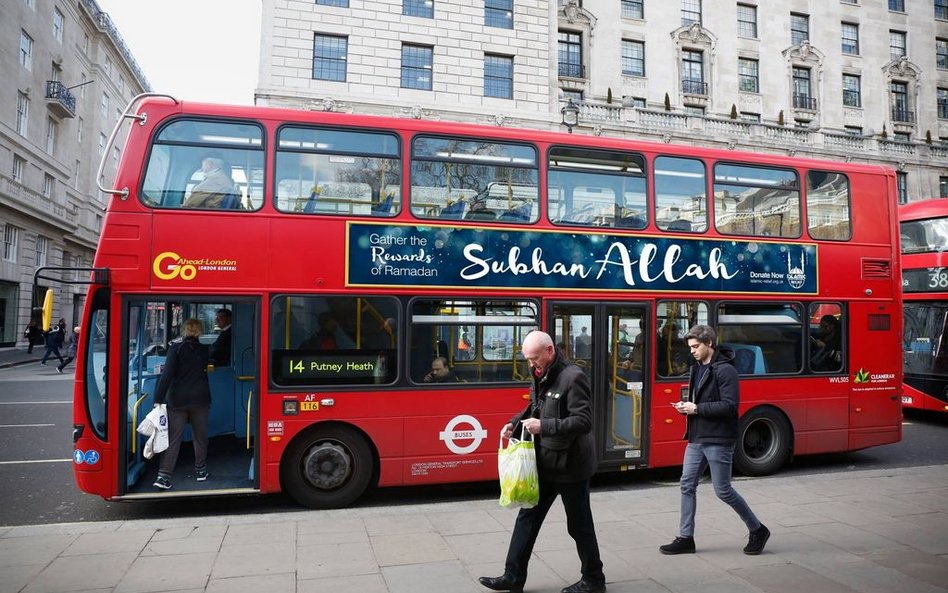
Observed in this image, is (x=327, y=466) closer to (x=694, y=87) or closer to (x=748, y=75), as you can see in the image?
(x=694, y=87)

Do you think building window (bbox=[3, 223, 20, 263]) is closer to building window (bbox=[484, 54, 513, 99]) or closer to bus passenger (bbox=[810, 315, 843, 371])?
building window (bbox=[484, 54, 513, 99])

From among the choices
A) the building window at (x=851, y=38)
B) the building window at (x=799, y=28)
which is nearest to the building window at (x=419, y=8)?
the building window at (x=799, y=28)

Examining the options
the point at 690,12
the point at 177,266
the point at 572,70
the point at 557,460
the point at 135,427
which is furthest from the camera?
the point at 690,12

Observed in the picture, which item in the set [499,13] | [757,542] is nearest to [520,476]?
[757,542]

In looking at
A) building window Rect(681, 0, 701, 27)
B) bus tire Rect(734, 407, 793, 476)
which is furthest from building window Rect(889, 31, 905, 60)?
bus tire Rect(734, 407, 793, 476)

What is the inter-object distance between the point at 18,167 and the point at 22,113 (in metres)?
3.22

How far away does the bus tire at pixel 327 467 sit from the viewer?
644cm

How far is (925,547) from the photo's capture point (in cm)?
519

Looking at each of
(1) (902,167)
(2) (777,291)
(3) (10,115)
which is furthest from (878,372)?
(3) (10,115)

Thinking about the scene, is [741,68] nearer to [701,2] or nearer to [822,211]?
[701,2]

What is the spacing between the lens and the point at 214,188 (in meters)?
6.34

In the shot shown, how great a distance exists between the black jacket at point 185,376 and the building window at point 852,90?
41.2 m

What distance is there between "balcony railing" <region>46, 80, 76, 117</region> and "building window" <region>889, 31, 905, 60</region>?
50.4 metres

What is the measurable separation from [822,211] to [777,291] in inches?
54.9
